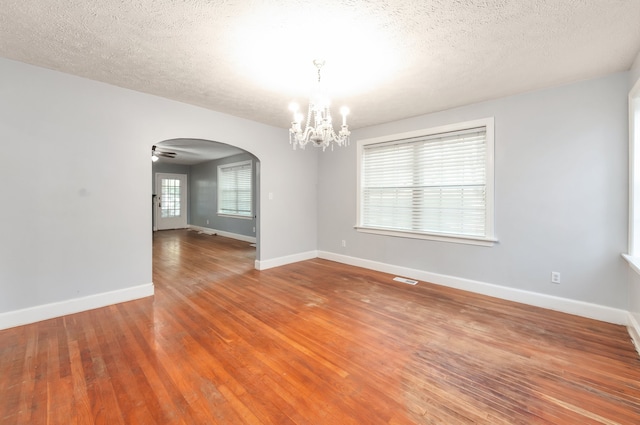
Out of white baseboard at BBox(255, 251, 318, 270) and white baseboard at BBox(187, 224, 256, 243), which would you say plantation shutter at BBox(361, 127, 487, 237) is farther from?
white baseboard at BBox(187, 224, 256, 243)

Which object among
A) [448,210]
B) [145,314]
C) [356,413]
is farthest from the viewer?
[448,210]

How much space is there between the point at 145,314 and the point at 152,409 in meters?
1.56

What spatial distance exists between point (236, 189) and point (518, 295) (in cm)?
705

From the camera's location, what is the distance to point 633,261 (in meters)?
2.38

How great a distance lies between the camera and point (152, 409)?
5.11 feet

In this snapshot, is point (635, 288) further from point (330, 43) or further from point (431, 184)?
point (330, 43)

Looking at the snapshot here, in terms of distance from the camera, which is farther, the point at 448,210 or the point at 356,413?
the point at 448,210

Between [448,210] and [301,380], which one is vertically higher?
[448,210]

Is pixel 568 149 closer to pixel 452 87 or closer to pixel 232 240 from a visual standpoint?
pixel 452 87

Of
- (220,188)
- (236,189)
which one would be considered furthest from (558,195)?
(220,188)

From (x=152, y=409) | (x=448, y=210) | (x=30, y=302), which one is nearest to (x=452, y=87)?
(x=448, y=210)

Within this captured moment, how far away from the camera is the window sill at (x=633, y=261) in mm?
2262

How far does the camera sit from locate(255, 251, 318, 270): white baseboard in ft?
15.2

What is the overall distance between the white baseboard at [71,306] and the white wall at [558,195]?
4070 millimetres
